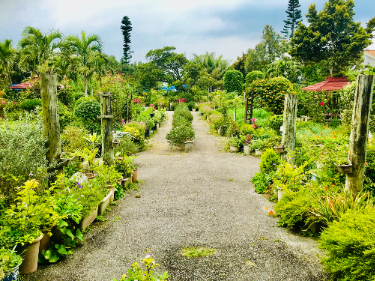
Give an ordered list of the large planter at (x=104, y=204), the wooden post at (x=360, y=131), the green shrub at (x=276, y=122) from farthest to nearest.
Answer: the green shrub at (x=276, y=122) → the large planter at (x=104, y=204) → the wooden post at (x=360, y=131)

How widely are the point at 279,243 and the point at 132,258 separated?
187 centimetres

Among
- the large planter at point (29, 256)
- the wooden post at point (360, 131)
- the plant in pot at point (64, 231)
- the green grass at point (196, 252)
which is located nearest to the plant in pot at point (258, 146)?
the wooden post at point (360, 131)

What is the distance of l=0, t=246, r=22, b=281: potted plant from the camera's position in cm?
222

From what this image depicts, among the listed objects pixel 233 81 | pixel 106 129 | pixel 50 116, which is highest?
pixel 233 81

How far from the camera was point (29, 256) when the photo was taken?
2645 mm

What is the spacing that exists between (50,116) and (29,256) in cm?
205

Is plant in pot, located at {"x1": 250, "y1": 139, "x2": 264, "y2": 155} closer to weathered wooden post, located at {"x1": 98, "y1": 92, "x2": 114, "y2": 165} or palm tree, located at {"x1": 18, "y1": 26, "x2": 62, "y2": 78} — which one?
weathered wooden post, located at {"x1": 98, "y1": 92, "x2": 114, "y2": 165}

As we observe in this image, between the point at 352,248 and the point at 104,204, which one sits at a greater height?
the point at 352,248

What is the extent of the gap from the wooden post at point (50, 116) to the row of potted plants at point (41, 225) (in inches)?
18.7

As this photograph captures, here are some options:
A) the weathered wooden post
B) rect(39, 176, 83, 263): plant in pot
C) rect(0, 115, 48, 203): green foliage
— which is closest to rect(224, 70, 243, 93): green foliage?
the weathered wooden post

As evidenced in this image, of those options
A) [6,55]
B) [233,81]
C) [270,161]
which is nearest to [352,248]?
[270,161]

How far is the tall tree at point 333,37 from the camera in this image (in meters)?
18.4

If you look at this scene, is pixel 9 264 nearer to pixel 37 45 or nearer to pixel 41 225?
pixel 41 225

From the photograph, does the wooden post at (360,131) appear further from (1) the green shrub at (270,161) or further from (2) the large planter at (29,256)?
(2) the large planter at (29,256)
